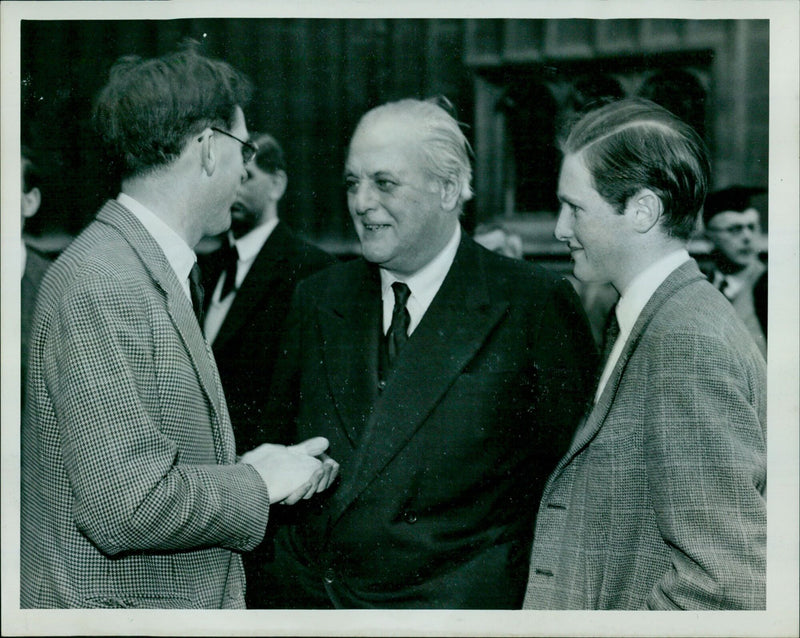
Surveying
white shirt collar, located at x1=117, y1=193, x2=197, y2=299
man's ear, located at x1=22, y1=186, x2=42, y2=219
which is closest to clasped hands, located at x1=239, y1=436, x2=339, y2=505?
white shirt collar, located at x1=117, y1=193, x2=197, y2=299

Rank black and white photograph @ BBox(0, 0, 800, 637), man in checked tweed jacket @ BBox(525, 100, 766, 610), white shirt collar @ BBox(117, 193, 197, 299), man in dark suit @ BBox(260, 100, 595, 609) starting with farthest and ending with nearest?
man in dark suit @ BBox(260, 100, 595, 609) → black and white photograph @ BBox(0, 0, 800, 637) → white shirt collar @ BBox(117, 193, 197, 299) → man in checked tweed jacket @ BBox(525, 100, 766, 610)

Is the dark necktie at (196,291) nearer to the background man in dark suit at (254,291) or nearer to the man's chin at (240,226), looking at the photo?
the background man in dark suit at (254,291)

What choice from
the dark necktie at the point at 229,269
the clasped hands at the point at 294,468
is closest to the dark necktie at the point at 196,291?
the dark necktie at the point at 229,269

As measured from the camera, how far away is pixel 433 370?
293 centimetres

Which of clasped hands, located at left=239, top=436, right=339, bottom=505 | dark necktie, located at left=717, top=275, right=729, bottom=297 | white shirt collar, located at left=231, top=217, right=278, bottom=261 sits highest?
white shirt collar, located at left=231, top=217, right=278, bottom=261

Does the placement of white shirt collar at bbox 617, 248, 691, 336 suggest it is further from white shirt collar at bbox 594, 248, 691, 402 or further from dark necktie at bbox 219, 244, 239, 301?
dark necktie at bbox 219, 244, 239, 301

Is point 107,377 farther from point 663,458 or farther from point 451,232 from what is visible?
point 663,458

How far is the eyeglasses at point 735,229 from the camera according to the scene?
2.95 meters

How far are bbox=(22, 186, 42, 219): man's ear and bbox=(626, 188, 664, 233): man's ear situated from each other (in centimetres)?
206

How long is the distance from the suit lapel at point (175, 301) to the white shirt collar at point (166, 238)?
0.04m

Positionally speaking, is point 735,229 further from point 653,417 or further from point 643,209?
point 653,417

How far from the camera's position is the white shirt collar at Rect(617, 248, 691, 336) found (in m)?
2.70

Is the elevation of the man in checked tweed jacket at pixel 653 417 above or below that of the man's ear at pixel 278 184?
below

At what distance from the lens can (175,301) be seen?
2.52 metres
